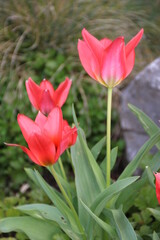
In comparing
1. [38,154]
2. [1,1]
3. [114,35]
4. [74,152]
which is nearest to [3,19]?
[1,1]

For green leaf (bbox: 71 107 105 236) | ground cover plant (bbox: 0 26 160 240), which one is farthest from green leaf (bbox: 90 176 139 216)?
green leaf (bbox: 71 107 105 236)

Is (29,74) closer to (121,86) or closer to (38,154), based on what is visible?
(121,86)

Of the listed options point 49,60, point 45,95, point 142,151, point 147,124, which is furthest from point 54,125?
point 49,60

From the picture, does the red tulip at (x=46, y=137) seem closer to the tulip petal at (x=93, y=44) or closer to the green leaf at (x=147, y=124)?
the tulip petal at (x=93, y=44)

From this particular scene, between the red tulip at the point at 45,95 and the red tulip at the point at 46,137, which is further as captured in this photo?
the red tulip at the point at 45,95

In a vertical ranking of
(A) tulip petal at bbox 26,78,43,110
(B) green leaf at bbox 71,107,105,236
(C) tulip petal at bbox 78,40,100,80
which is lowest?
(B) green leaf at bbox 71,107,105,236

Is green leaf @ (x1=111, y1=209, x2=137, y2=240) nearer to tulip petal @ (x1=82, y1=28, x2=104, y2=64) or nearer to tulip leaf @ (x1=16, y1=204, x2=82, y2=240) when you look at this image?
tulip leaf @ (x1=16, y1=204, x2=82, y2=240)

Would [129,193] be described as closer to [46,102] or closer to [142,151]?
[142,151]

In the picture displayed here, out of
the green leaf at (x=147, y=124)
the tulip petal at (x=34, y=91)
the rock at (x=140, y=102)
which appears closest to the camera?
the tulip petal at (x=34, y=91)

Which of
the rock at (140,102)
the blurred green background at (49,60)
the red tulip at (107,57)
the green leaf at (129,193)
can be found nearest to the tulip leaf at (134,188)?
the green leaf at (129,193)
